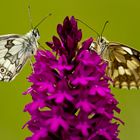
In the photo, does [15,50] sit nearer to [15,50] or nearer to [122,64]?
[15,50]

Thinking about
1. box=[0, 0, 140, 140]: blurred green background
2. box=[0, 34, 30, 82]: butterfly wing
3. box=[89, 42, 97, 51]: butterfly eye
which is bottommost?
box=[89, 42, 97, 51]: butterfly eye

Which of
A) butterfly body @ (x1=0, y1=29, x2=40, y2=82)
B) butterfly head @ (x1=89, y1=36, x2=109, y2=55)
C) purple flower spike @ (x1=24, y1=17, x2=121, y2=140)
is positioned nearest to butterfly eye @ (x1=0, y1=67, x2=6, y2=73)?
butterfly body @ (x1=0, y1=29, x2=40, y2=82)

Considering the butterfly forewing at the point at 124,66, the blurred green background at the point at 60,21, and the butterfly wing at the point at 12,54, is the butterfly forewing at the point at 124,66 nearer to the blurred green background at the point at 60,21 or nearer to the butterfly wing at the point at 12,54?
the butterfly wing at the point at 12,54

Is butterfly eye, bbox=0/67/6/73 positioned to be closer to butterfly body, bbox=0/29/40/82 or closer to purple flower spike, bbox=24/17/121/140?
butterfly body, bbox=0/29/40/82

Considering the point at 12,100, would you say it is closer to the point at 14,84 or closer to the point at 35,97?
the point at 14,84

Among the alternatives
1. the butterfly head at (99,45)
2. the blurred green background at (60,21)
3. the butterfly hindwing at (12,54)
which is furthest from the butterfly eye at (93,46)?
the blurred green background at (60,21)

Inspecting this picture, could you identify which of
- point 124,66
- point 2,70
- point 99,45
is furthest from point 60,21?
point 99,45
